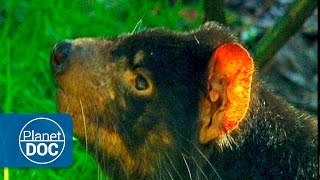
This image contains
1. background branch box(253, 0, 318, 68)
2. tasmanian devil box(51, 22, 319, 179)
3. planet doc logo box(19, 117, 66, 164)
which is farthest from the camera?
background branch box(253, 0, 318, 68)

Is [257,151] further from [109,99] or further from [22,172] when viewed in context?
[22,172]

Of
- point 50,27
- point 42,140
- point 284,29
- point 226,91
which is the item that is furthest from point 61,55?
point 50,27

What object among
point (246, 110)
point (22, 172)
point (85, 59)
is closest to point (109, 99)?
point (85, 59)

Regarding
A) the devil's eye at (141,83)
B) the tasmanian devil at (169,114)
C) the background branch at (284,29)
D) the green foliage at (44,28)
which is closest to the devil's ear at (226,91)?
the tasmanian devil at (169,114)

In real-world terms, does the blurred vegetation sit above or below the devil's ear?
below

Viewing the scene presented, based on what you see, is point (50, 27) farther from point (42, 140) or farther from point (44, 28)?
point (42, 140)

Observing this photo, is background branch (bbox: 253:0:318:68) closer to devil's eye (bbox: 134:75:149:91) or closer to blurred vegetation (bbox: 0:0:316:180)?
devil's eye (bbox: 134:75:149:91)

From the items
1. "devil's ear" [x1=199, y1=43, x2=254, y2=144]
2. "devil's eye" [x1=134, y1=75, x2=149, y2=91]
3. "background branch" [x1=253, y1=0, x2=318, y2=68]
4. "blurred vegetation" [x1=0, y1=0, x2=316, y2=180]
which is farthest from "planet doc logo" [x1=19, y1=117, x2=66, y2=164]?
"blurred vegetation" [x1=0, y1=0, x2=316, y2=180]
